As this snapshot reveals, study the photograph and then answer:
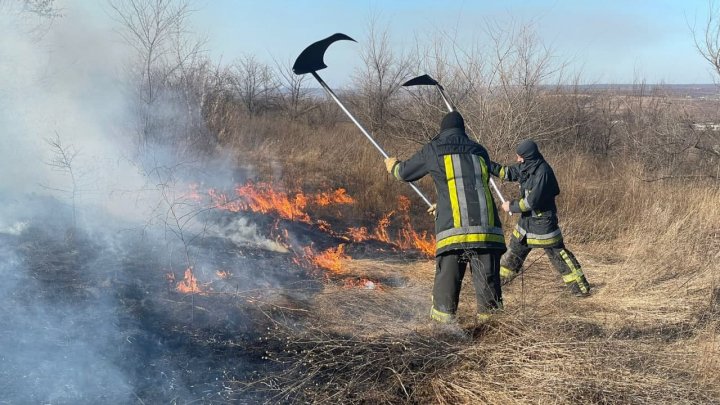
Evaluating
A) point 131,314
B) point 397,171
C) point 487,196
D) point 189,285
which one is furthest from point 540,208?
point 131,314

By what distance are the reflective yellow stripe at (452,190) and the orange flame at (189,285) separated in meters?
2.77

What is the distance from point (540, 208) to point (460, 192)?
222 centimetres

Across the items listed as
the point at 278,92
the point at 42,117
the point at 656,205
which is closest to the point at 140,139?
the point at 42,117

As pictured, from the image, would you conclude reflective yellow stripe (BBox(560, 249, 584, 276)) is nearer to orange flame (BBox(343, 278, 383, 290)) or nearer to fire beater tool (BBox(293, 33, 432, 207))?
fire beater tool (BBox(293, 33, 432, 207))

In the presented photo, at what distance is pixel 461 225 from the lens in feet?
13.4

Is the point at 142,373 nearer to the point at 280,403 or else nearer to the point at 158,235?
the point at 280,403

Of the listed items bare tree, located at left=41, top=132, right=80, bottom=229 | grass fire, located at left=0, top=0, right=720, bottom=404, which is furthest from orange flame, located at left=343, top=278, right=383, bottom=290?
bare tree, located at left=41, top=132, right=80, bottom=229

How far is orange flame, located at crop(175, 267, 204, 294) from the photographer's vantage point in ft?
A: 17.2

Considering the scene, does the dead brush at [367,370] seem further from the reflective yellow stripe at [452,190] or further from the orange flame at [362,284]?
the orange flame at [362,284]

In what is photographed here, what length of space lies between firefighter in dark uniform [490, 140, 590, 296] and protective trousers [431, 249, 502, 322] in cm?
183

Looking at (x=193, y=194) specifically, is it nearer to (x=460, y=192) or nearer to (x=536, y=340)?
(x=460, y=192)

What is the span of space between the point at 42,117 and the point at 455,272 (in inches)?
271

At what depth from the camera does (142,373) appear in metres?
3.73

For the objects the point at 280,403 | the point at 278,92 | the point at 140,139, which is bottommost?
the point at 280,403
